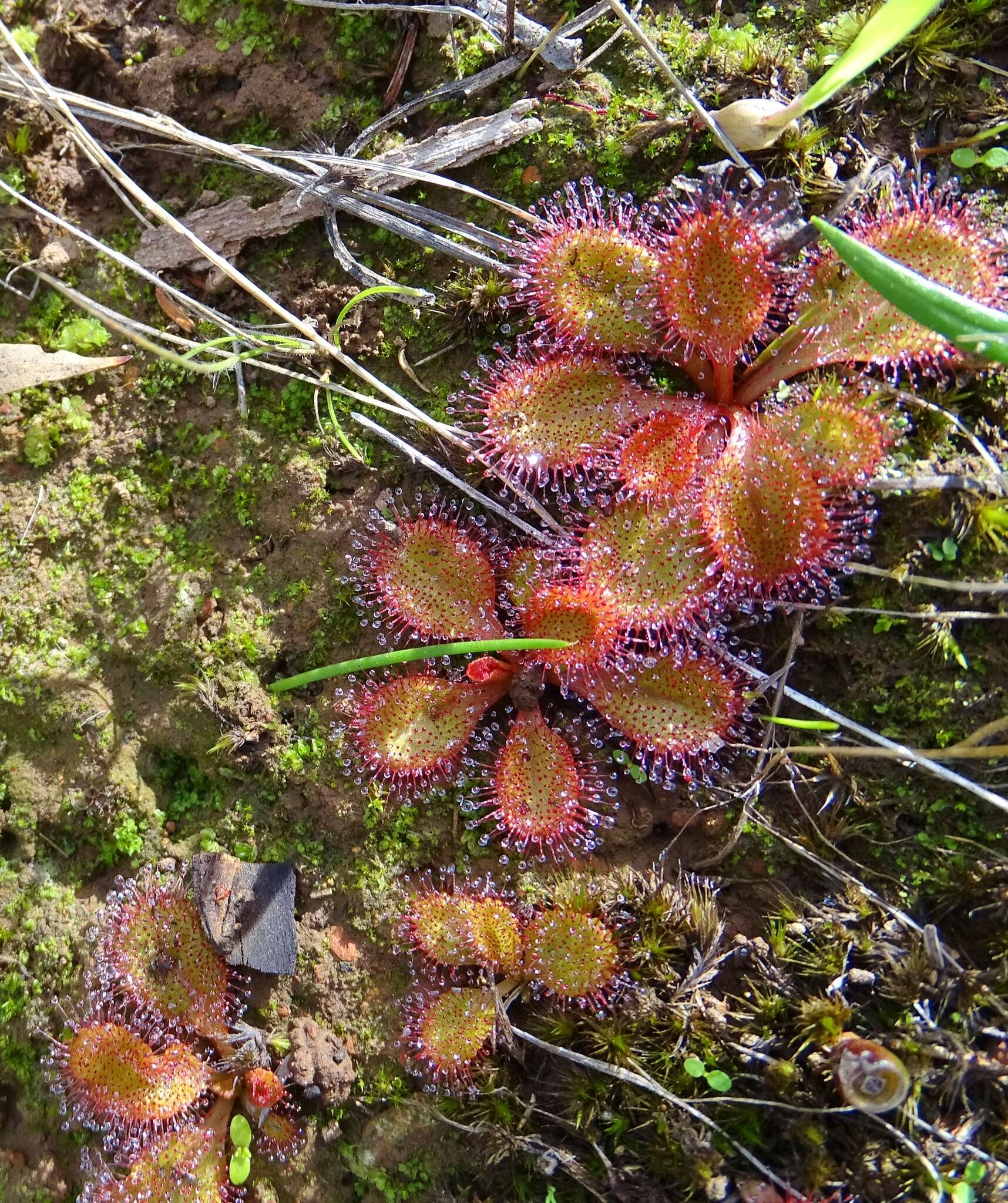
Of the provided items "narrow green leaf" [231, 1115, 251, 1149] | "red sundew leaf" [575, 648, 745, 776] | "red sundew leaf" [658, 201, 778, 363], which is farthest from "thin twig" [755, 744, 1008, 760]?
"narrow green leaf" [231, 1115, 251, 1149]

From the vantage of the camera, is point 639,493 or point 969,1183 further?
point 639,493

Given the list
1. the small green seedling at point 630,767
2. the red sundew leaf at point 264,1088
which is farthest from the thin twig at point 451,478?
the red sundew leaf at point 264,1088

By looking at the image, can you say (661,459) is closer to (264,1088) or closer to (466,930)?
(466,930)

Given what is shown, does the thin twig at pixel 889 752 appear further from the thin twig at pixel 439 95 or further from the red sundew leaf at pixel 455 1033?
the thin twig at pixel 439 95

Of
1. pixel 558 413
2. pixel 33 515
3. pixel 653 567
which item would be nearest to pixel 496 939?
pixel 653 567

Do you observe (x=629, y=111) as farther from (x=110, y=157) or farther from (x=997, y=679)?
(x=997, y=679)

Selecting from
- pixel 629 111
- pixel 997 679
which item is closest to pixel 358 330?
pixel 629 111
